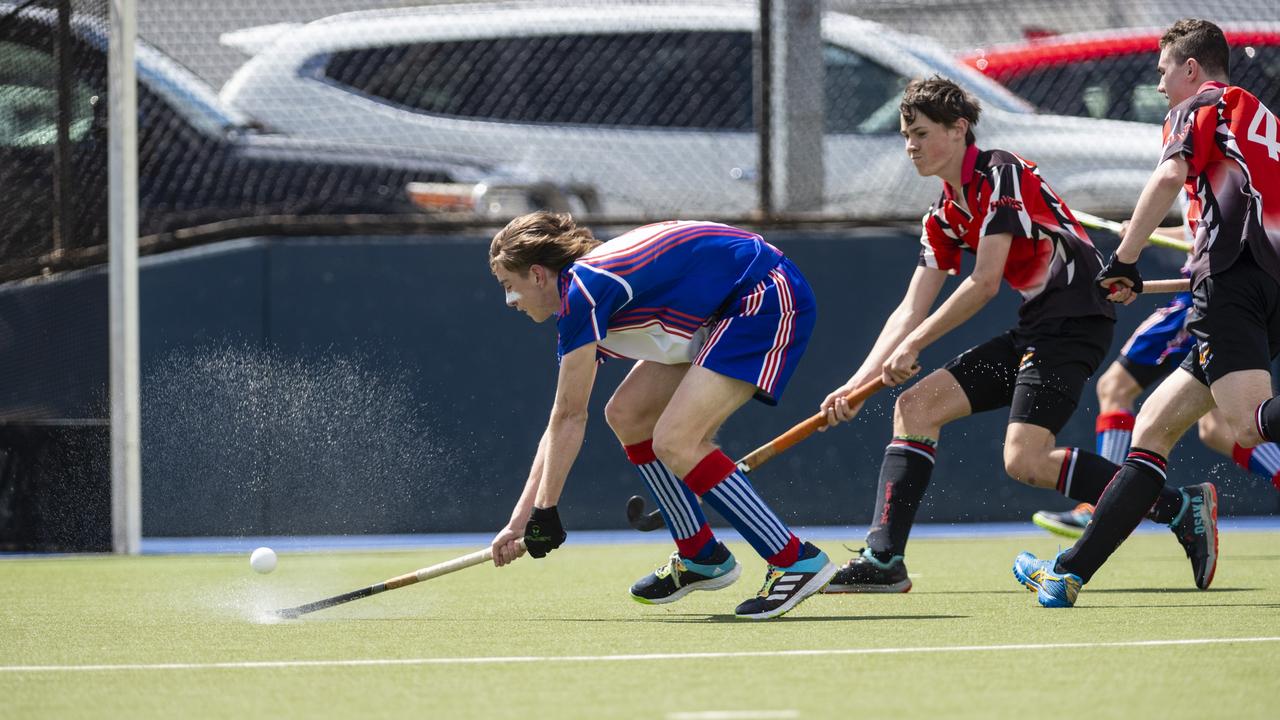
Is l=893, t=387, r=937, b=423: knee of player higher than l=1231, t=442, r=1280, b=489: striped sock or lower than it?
higher

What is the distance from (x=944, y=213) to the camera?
5543mm

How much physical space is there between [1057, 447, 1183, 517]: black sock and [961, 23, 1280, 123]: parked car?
12.6 feet

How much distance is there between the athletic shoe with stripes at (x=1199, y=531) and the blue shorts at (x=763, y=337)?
1457mm

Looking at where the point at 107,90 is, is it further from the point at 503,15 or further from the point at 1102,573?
the point at 1102,573

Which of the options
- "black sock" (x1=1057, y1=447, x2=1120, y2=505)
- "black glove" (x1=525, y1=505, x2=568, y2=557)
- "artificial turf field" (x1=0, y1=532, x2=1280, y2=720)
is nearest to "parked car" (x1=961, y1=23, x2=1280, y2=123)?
"artificial turf field" (x1=0, y1=532, x2=1280, y2=720)

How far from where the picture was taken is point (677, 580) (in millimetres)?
5273

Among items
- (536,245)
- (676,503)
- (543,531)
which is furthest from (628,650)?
(536,245)

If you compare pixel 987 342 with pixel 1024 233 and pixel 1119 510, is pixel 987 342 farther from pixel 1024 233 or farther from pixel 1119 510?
pixel 1119 510

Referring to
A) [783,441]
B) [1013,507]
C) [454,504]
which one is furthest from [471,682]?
[1013,507]

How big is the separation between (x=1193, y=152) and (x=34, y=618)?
3.55m

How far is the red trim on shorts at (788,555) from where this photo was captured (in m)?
4.93

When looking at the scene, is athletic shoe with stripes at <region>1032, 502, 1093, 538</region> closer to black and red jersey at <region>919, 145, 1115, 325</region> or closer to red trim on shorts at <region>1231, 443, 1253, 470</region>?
red trim on shorts at <region>1231, 443, 1253, 470</region>

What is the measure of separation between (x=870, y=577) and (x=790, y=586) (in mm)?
809

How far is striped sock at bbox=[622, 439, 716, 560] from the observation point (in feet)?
17.1
